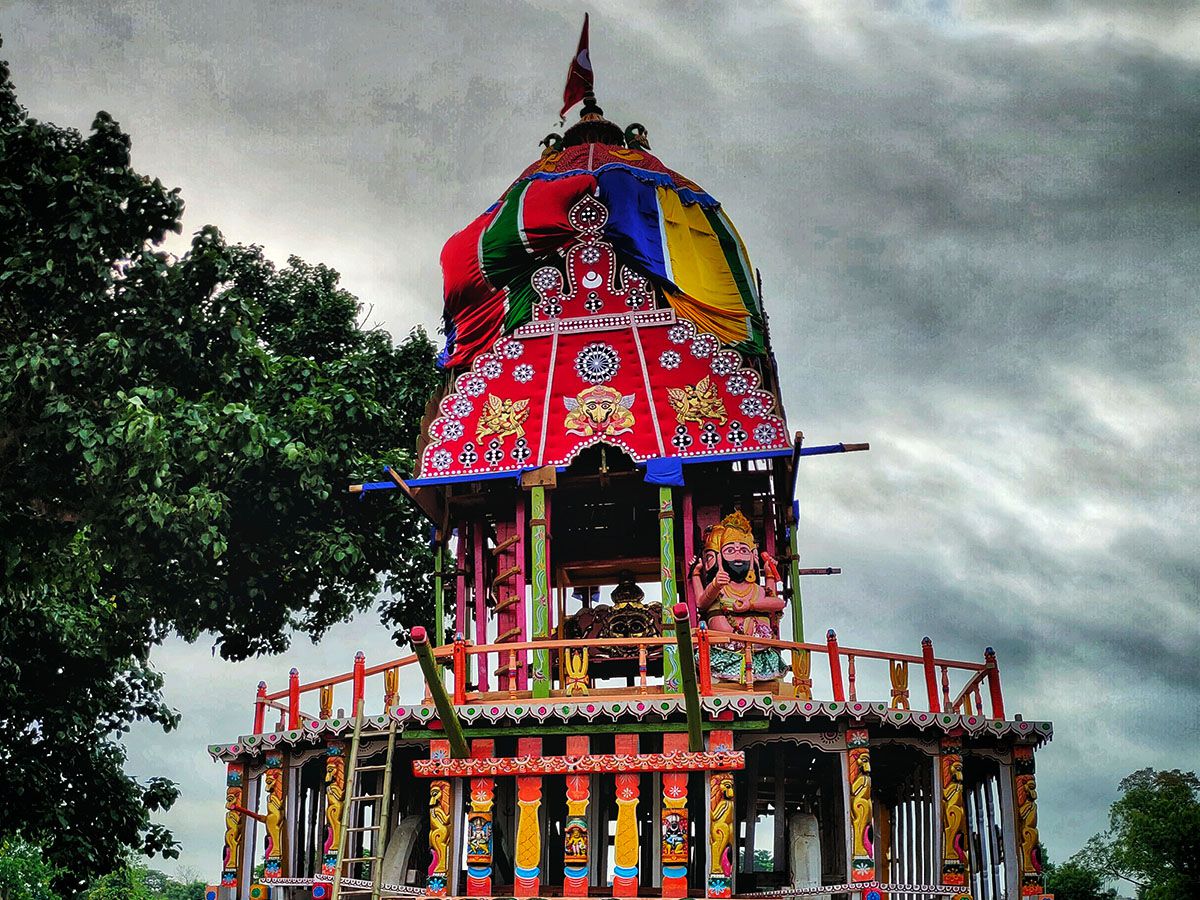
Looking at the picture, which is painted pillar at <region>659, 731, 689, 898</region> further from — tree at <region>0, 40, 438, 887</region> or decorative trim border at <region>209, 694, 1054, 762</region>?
tree at <region>0, 40, 438, 887</region>

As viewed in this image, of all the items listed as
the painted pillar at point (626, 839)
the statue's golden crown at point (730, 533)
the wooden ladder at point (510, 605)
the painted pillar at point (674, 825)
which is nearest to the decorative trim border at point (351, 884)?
the painted pillar at point (626, 839)

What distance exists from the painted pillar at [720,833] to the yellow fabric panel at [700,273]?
21.1 feet

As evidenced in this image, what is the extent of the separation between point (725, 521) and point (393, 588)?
29.0 feet

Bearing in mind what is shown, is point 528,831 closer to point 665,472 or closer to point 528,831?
point 528,831

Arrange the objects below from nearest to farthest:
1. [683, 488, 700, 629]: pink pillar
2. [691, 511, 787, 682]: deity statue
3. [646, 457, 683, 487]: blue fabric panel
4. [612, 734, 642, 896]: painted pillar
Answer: [612, 734, 642, 896]: painted pillar
[691, 511, 787, 682]: deity statue
[646, 457, 683, 487]: blue fabric panel
[683, 488, 700, 629]: pink pillar

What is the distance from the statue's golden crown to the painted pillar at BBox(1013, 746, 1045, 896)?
148 inches

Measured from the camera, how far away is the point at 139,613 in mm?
20297

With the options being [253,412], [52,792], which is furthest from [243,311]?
[52,792]

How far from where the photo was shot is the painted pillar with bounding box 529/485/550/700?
1648 centimetres

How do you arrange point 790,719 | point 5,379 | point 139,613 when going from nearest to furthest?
1. point 790,719
2. point 5,379
3. point 139,613

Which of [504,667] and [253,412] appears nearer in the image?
[504,667]

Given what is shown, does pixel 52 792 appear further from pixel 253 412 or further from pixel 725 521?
pixel 725 521

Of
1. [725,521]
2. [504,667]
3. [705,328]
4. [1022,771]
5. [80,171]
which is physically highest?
[80,171]

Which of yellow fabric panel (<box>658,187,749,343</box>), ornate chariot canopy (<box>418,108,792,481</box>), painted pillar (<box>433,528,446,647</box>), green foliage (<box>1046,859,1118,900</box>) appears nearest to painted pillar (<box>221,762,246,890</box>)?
painted pillar (<box>433,528,446,647</box>)
